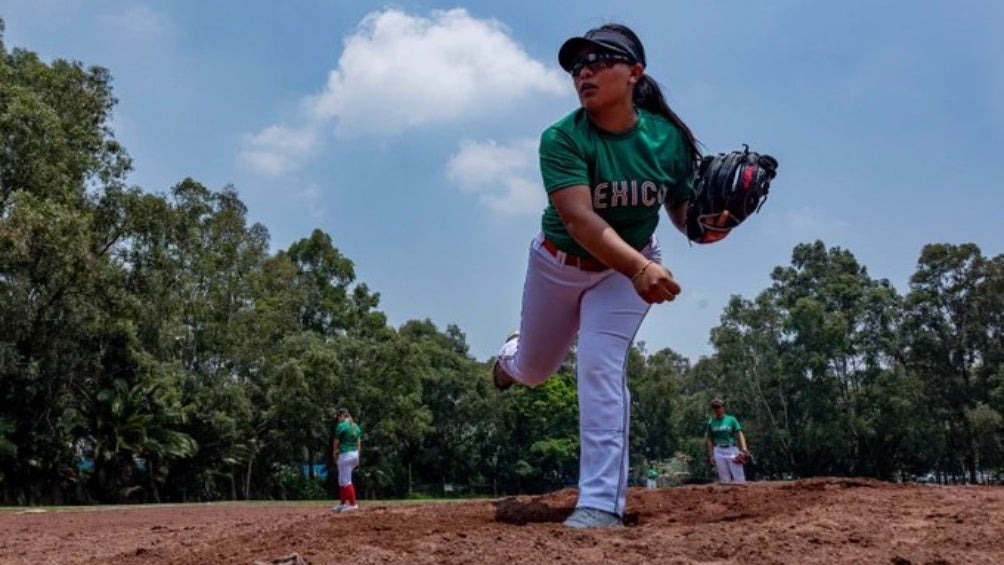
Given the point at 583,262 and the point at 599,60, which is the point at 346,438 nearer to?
the point at 583,262

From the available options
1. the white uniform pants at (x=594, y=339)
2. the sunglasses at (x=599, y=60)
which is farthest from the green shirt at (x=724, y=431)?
the sunglasses at (x=599, y=60)

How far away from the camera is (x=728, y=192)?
429 cm

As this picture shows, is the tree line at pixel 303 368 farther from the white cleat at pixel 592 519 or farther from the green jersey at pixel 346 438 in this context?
the white cleat at pixel 592 519

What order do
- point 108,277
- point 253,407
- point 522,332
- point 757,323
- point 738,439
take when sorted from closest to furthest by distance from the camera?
point 522,332, point 738,439, point 108,277, point 253,407, point 757,323

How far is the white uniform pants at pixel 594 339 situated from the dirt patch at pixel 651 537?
0.30 meters

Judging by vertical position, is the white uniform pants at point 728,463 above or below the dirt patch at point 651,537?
below

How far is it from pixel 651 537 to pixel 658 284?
1014 mm

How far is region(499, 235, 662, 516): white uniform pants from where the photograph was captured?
420 centimetres

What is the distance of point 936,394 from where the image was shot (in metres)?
51.3

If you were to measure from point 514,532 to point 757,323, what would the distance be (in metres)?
54.3

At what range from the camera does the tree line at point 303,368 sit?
2867 cm

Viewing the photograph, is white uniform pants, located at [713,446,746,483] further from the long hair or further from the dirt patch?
the long hair

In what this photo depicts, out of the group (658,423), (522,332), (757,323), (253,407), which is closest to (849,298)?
(757,323)

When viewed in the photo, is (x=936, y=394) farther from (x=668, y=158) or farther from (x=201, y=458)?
(x=668, y=158)
